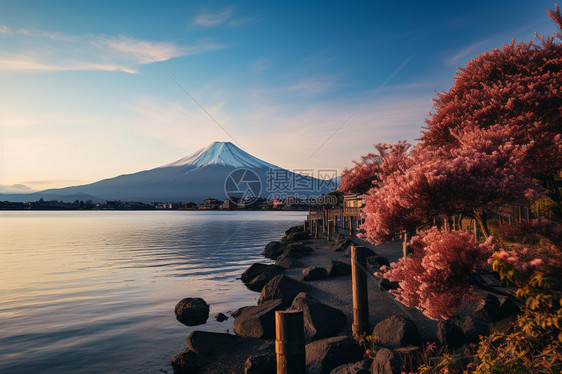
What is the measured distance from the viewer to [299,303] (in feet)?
34.2

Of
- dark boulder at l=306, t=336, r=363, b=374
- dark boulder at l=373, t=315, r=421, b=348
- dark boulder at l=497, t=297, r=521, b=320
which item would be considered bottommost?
dark boulder at l=306, t=336, r=363, b=374

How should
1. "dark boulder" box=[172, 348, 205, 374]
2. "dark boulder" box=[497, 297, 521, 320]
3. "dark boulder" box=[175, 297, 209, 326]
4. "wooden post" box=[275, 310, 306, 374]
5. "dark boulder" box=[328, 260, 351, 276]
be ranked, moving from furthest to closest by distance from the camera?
"dark boulder" box=[328, 260, 351, 276] → "dark boulder" box=[175, 297, 209, 326] → "dark boulder" box=[172, 348, 205, 374] → "dark boulder" box=[497, 297, 521, 320] → "wooden post" box=[275, 310, 306, 374]

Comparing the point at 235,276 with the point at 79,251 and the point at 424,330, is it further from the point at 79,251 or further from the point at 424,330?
the point at 79,251

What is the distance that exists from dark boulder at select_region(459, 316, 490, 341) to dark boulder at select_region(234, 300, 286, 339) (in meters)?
5.00

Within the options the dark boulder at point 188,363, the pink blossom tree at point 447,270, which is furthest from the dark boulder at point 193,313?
the pink blossom tree at point 447,270

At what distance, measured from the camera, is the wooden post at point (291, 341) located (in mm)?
5402

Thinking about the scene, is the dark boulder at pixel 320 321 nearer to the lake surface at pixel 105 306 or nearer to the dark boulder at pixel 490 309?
the dark boulder at pixel 490 309

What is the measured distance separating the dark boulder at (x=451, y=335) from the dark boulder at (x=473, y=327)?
0.19 metres

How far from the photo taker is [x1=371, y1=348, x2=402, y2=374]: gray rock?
20.8ft

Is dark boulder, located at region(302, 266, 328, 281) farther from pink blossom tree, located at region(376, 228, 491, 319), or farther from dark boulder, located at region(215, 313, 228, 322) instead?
pink blossom tree, located at region(376, 228, 491, 319)

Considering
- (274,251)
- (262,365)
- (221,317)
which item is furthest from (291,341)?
(274,251)

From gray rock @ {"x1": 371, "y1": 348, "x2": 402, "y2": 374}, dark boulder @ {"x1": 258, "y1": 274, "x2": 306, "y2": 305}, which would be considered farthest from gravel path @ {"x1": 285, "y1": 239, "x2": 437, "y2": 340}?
gray rock @ {"x1": 371, "y1": 348, "x2": 402, "y2": 374}

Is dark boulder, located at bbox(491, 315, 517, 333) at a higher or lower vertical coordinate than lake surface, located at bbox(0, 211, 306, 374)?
higher

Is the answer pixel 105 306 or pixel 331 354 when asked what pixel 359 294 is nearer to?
pixel 331 354
